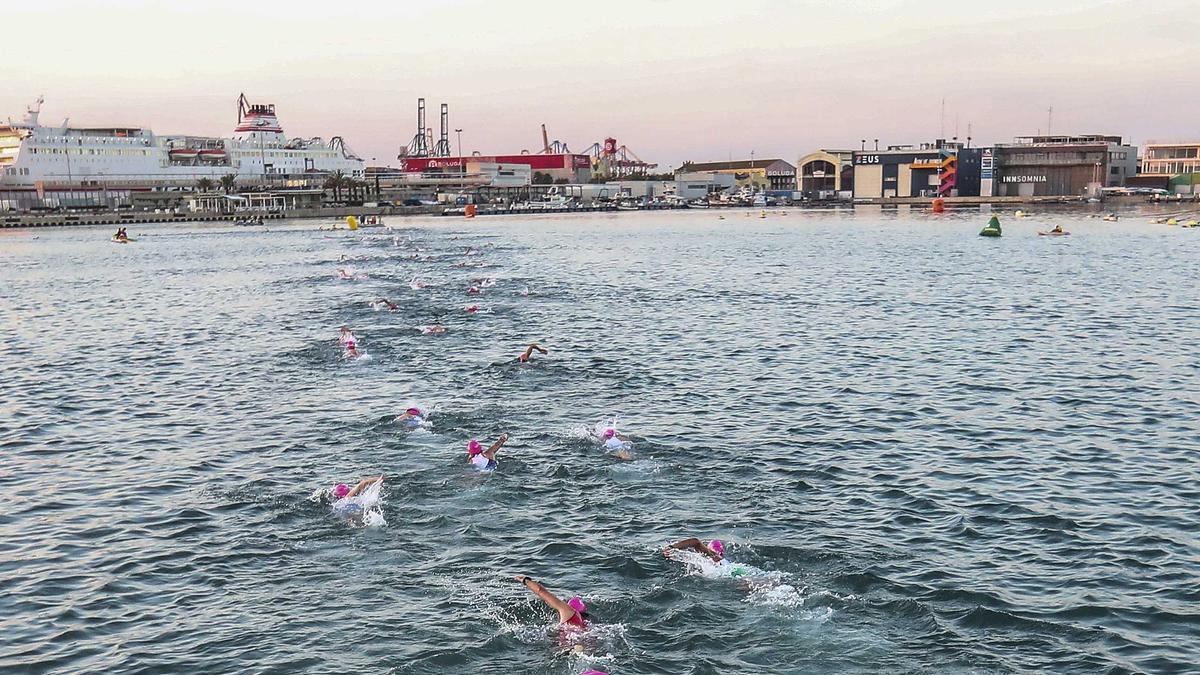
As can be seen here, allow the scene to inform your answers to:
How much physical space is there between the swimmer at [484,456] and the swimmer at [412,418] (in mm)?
3361

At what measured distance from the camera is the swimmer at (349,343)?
3597 centimetres

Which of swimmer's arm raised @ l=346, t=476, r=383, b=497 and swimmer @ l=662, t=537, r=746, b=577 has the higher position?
swimmer's arm raised @ l=346, t=476, r=383, b=497

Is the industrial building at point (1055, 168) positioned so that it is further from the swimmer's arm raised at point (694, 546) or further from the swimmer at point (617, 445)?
the swimmer's arm raised at point (694, 546)

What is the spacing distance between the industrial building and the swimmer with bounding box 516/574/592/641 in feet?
653

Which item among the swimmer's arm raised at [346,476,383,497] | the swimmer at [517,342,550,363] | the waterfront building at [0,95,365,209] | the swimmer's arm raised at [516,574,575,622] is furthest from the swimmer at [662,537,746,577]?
the waterfront building at [0,95,365,209]

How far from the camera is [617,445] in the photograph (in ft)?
75.2

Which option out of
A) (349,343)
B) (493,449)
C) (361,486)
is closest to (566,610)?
(361,486)

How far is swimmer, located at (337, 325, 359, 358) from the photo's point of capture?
118ft

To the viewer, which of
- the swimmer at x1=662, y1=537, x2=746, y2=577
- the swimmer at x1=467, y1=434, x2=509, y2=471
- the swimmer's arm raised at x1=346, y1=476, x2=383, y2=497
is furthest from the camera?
the swimmer at x1=467, y1=434, x2=509, y2=471

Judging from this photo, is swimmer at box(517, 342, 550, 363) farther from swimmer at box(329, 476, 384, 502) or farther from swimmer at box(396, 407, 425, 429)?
swimmer at box(329, 476, 384, 502)

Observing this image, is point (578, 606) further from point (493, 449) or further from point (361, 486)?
point (493, 449)

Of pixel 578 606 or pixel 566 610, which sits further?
pixel 578 606

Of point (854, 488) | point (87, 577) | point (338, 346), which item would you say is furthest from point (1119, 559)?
point (338, 346)

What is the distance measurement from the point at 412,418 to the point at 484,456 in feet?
15.2
